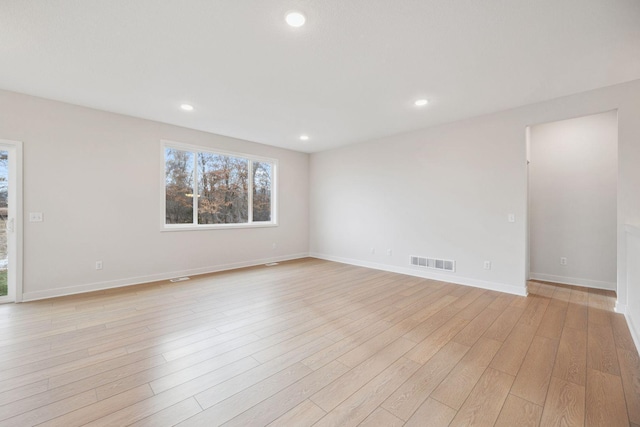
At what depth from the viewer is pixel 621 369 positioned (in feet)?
6.75

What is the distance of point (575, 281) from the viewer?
14.2 feet

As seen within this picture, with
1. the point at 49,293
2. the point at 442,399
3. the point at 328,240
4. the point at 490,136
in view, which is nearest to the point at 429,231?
the point at 490,136

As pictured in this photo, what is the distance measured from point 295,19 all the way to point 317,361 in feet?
8.92

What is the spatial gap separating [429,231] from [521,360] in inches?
109

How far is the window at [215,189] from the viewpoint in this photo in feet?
15.9

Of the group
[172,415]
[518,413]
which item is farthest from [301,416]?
[518,413]

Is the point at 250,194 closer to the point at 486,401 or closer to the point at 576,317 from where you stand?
the point at 486,401

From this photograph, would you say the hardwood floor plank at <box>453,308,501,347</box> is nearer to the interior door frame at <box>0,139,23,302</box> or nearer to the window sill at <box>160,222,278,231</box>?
the window sill at <box>160,222,278,231</box>

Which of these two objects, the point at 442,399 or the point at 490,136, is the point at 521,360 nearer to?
the point at 442,399

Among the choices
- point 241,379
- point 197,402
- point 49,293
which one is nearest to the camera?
point 197,402

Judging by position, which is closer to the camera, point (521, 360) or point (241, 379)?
point (241, 379)

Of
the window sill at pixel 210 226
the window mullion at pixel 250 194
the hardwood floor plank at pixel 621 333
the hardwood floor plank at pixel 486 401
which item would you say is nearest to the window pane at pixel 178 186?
the window sill at pixel 210 226

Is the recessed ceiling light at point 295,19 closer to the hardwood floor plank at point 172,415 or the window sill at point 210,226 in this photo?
the hardwood floor plank at point 172,415

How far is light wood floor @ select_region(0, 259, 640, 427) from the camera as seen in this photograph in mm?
1618
